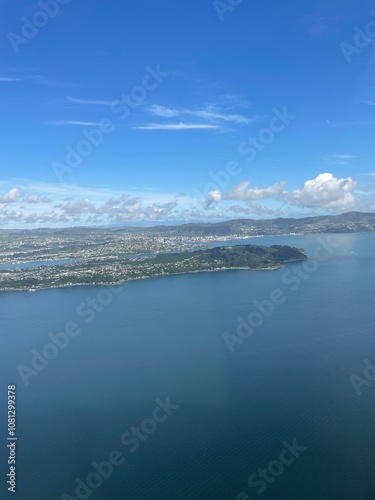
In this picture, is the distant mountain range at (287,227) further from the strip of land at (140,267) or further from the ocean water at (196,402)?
the ocean water at (196,402)

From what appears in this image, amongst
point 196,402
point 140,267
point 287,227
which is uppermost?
point 287,227

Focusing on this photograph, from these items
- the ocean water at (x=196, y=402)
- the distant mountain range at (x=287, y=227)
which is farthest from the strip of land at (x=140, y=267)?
the distant mountain range at (x=287, y=227)

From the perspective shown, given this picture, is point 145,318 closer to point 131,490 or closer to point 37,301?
point 37,301

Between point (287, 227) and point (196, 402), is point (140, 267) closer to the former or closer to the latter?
point (196, 402)

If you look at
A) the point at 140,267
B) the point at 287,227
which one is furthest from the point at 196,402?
the point at 287,227

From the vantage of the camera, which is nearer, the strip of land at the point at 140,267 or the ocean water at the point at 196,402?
the ocean water at the point at 196,402

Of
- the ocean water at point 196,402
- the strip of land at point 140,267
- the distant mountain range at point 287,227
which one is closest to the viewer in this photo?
the ocean water at point 196,402

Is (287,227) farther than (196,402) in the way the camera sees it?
Yes

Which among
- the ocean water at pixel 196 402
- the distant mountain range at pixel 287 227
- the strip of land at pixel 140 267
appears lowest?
the ocean water at pixel 196 402
